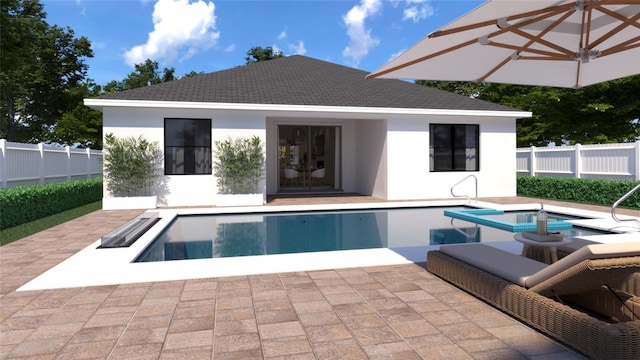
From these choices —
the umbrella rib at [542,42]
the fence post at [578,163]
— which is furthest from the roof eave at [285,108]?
the umbrella rib at [542,42]

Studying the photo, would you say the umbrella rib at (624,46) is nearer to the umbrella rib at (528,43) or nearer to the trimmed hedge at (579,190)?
the umbrella rib at (528,43)

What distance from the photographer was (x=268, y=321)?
11.8ft

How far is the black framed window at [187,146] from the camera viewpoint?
42.0 feet

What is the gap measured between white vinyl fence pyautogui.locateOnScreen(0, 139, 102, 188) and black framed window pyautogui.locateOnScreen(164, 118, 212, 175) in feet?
12.0

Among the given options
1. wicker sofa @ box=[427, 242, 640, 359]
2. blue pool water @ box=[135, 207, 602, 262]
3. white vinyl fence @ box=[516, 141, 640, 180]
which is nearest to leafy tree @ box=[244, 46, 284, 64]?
white vinyl fence @ box=[516, 141, 640, 180]

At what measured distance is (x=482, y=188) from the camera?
15.1 meters

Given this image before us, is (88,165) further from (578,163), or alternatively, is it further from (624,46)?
(578,163)

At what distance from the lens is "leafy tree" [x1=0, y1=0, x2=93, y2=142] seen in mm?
31844

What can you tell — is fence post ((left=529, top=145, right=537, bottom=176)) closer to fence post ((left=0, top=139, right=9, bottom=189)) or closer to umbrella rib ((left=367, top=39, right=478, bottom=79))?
umbrella rib ((left=367, top=39, right=478, bottom=79))

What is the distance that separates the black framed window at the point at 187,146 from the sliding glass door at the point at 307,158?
4680 mm

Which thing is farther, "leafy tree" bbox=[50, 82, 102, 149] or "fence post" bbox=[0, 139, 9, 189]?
"leafy tree" bbox=[50, 82, 102, 149]

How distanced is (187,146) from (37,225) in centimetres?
490

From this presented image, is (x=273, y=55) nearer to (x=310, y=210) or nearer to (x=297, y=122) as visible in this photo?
(x=297, y=122)

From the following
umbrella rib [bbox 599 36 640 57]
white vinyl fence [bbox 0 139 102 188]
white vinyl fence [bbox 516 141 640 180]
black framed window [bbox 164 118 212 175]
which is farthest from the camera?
black framed window [bbox 164 118 212 175]
